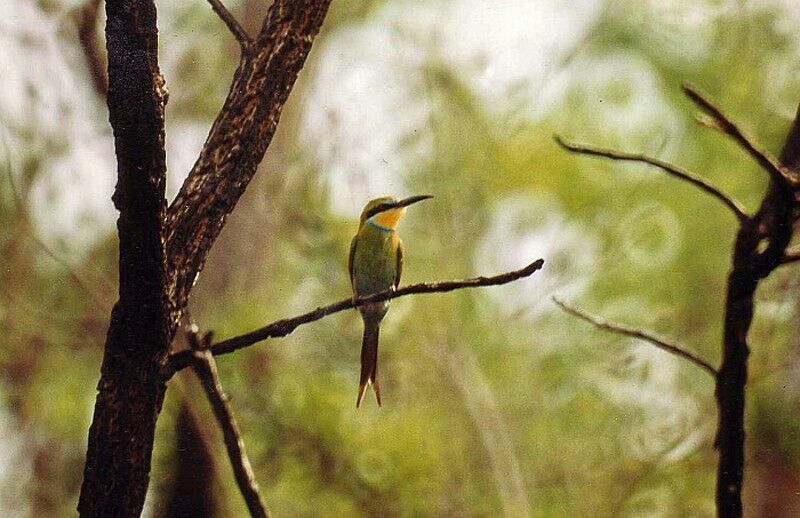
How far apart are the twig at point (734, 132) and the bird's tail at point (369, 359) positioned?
2.98 feet

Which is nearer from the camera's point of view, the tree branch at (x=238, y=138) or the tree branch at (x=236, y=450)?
the tree branch at (x=238, y=138)

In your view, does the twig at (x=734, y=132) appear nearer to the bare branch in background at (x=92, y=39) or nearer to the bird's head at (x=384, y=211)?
the bird's head at (x=384, y=211)

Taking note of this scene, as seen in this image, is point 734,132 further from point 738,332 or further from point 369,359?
point 369,359

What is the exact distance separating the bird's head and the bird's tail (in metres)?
0.28

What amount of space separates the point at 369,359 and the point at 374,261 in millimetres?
454

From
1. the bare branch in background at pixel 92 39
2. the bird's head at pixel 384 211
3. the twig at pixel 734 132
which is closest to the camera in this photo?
the twig at pixel 734 132

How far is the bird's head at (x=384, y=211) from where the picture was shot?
2.42 m

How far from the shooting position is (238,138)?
1.79 meters

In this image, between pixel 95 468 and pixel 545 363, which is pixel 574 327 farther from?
pixel 95 468

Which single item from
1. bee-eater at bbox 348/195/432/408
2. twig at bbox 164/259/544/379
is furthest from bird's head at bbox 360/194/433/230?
twig at bbox 164/259/544/379

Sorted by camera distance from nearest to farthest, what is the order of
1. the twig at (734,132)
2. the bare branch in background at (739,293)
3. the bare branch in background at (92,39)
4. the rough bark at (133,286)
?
the twig at (734,132), the rough bark at (133,286), the bare branch in background at (739,293), the bare branch in background at (92,39)

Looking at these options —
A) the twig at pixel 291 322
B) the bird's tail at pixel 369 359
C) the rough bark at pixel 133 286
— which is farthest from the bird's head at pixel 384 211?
the rough bark at pixel 133 286

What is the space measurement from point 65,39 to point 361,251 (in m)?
1.35

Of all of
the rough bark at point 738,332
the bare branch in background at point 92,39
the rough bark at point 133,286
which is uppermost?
the bare branch in background at point 92,39
